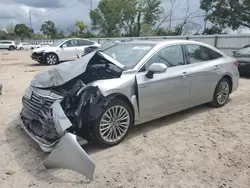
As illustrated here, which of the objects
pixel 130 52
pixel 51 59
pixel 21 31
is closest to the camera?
pixel 130 52

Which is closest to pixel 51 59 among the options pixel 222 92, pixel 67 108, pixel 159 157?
pixel 222 92

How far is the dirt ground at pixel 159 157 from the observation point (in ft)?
9.31

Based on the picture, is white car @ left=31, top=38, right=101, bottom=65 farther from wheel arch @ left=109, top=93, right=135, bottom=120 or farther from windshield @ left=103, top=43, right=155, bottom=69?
wheel arch @ left=109, top=93, right=135, bottom=120

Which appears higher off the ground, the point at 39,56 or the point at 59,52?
the point at 59,52

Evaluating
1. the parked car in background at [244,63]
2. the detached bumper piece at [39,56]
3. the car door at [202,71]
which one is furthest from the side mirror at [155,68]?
the detached bumper piece at [39,56]

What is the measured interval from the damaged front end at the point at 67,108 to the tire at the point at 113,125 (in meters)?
0.09

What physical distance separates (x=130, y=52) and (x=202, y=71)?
1508mm

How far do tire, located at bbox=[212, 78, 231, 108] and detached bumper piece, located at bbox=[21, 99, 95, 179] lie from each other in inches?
136

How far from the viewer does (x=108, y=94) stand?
11.3ft

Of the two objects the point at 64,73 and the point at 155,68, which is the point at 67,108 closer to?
the point at 64,73

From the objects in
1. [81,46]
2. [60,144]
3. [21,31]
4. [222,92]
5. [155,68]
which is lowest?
[60,144]

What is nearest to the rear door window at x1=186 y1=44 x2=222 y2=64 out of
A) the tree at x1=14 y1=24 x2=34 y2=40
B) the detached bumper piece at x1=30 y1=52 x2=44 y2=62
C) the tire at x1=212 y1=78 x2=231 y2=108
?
the tire at x1=212 y1=78 x2=231 y2=108

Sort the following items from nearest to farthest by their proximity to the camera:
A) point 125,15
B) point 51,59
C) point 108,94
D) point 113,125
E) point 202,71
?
1. point 108,94
2. point 113,125
3. point 202,71
4. point 51,59
5. point 125,15

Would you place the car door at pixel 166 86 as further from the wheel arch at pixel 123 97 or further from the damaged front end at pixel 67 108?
the damaged front end at pixel 67 108
